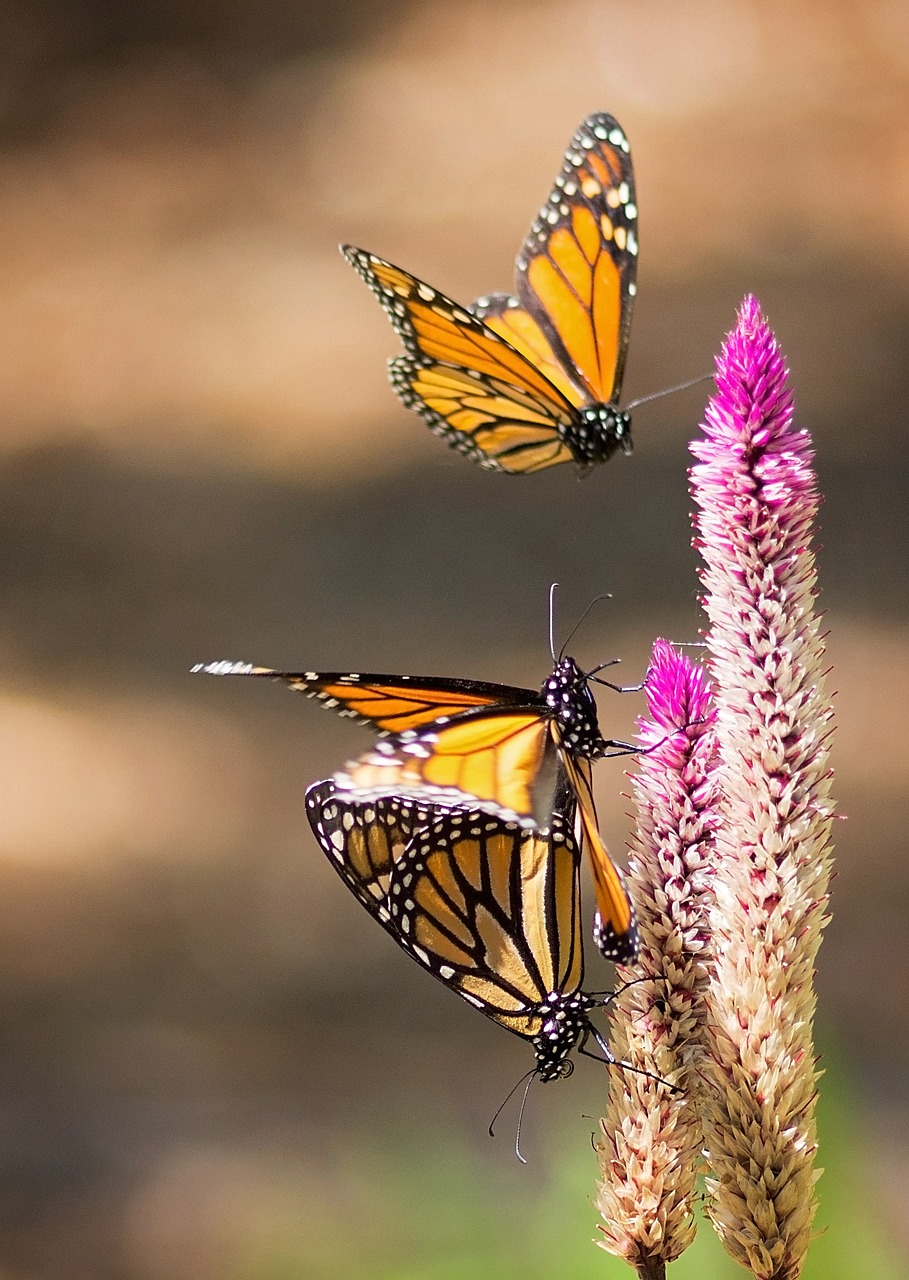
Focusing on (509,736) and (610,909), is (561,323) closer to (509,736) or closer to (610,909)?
(509,736)

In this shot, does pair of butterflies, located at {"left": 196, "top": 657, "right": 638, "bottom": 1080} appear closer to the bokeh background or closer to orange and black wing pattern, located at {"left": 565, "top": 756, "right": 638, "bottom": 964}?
orange and black wing pattern, located at {"left": 565, "top": 756, "right": 638, "bottom": 964}

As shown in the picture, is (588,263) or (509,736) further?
(588,263)

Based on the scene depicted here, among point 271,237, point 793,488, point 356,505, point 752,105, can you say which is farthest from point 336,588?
point 793,488

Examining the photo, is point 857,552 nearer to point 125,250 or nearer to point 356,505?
point 356,505

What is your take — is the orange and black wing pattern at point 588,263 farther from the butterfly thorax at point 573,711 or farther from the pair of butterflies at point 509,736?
the butterfly thorax at point 573,711

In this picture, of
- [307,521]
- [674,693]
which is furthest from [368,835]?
[307,521]

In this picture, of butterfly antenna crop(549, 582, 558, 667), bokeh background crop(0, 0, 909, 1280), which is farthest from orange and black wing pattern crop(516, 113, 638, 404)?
bokeh background crop(0, 0, 909, 1280)

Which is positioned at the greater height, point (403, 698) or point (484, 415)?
point (484, 415)
